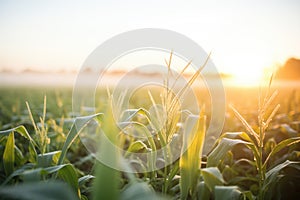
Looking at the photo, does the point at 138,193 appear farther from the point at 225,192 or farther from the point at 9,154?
the point at 9,154

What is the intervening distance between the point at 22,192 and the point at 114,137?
0.92 ft

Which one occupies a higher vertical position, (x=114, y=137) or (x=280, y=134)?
(x=114, y=137)

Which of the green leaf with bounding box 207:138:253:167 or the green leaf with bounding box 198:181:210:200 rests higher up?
the green leaf with bounding box 207:138:253:167

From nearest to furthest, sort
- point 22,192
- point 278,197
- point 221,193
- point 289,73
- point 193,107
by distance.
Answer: point 22,192
point 221,193
point 278,197
point 289,73
point 193,107

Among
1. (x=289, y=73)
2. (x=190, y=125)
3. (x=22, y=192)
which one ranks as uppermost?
(x=289, y=73)

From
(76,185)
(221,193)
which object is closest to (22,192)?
(76,185)

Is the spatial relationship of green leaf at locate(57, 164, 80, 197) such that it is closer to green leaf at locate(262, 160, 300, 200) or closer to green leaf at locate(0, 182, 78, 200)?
green leaf at locate(0, 182, 78, 200)

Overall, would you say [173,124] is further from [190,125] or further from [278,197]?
[278,197]

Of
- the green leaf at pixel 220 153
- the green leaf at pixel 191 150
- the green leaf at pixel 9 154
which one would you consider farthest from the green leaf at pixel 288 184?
the green leaf at pixel 9 154

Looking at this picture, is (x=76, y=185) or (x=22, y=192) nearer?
(x=22, y=192)

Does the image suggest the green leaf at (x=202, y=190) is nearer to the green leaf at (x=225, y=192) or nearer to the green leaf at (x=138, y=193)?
the green leaf at (x=225, y=192)

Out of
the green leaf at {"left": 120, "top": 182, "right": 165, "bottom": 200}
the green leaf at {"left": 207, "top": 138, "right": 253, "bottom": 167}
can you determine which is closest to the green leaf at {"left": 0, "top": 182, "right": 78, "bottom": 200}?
the green leaf at {"left": 120, "top": 182, "right": 165, "bottom": 200}

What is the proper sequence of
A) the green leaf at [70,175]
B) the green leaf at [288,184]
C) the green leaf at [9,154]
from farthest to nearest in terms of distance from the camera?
the green leaf at [288,184] → the green leaf at [9,154] → the green leaf at [70,175]

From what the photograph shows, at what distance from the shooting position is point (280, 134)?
3033 mm
